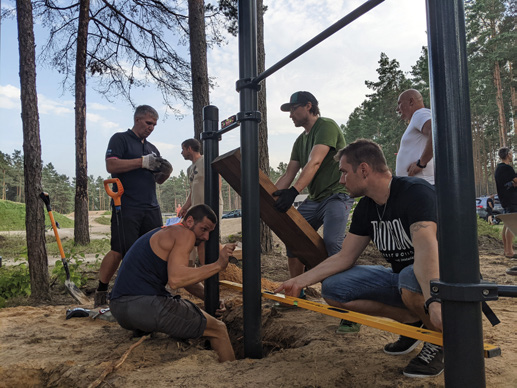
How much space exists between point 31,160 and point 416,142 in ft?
14.2

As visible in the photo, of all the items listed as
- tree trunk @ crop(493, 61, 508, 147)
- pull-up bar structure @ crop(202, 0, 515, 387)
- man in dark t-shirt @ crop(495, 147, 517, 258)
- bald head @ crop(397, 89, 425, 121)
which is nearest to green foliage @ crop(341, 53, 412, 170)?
tree trunk @ crop(493, 61, 508, 147)

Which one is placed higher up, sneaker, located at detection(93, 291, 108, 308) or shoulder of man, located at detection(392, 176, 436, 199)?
shoulder of man, located at detection(392, 176, 436, 199)

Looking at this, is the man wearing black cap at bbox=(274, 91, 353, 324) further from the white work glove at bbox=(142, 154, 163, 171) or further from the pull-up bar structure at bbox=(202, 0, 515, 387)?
the pull-up bar structure at bbox=(202, 0, 515, 387)

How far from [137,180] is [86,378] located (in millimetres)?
2279

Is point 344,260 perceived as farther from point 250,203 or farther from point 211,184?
point 211,184

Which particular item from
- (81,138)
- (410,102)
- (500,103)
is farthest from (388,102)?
(410,102)

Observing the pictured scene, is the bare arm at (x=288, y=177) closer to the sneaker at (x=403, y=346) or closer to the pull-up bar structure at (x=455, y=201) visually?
the sneaker at (x=403, y=346)

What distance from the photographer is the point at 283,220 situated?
9.11 ft

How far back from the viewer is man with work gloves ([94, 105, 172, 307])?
398 cm

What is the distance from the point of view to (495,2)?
2634 cm

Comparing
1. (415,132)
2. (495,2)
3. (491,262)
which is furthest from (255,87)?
(495,2)

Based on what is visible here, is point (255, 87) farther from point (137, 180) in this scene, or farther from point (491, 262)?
point (491, 262)

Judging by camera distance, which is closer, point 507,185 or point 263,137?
point 507,185

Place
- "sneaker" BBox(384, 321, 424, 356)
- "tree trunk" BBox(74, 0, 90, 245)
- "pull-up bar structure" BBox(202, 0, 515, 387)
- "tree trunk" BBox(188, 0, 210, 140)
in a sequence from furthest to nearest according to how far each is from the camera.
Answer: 1. "tree trunk" BBox(74, 0, 90, 245)
2. "tree trunk" BBox(188, 0, 210, 140)
3. "sneaker" BBox(384, 321, 424, 356)
4. "pull-up bar structure" BBox(202, 0, 515, 387)
